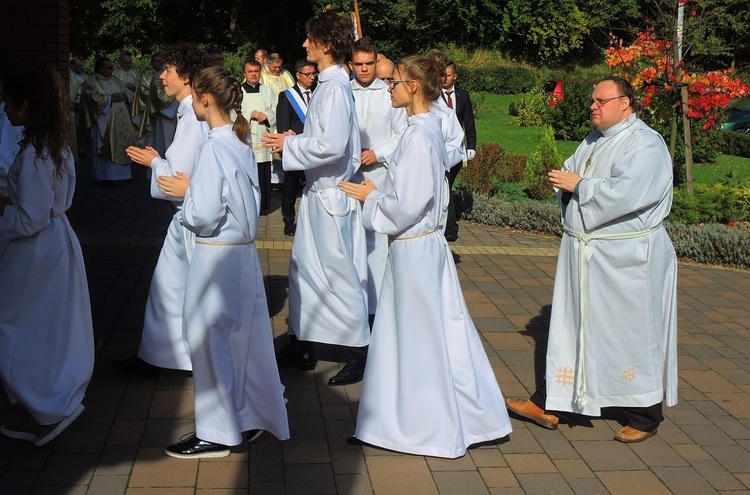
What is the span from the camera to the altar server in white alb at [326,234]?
235 inches

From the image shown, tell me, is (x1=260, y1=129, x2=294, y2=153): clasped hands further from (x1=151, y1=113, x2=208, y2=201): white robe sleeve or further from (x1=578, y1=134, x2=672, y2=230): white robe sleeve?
(x1=578, y1=134, x2=672, y2=230): white robe sleeve

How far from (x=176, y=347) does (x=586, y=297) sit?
8.05 ft

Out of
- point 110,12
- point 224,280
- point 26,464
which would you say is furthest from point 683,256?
point 110,12

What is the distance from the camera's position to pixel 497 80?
43969 millimetres

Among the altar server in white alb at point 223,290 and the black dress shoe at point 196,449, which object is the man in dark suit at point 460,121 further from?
the black dress shoe at point 196,449

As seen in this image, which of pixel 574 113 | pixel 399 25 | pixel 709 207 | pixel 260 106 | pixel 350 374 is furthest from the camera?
pixel 399 25

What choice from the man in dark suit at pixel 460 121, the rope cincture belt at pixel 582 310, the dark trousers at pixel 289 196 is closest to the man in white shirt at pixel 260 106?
the dark trousers at pixel 289 196

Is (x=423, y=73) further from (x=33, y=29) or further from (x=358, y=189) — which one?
(x=33, y=29)

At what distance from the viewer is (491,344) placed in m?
7.12

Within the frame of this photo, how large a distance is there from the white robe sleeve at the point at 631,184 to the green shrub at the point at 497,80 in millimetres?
37837

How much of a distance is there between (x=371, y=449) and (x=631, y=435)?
4.79 ft

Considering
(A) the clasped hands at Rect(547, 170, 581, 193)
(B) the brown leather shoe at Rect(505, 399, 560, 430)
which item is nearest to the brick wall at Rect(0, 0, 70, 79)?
(A) the clasped hands at Rect(547, 170, 581, 193)

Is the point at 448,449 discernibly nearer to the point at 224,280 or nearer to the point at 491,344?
the point at 224,280

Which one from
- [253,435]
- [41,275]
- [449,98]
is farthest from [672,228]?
[41,275]
